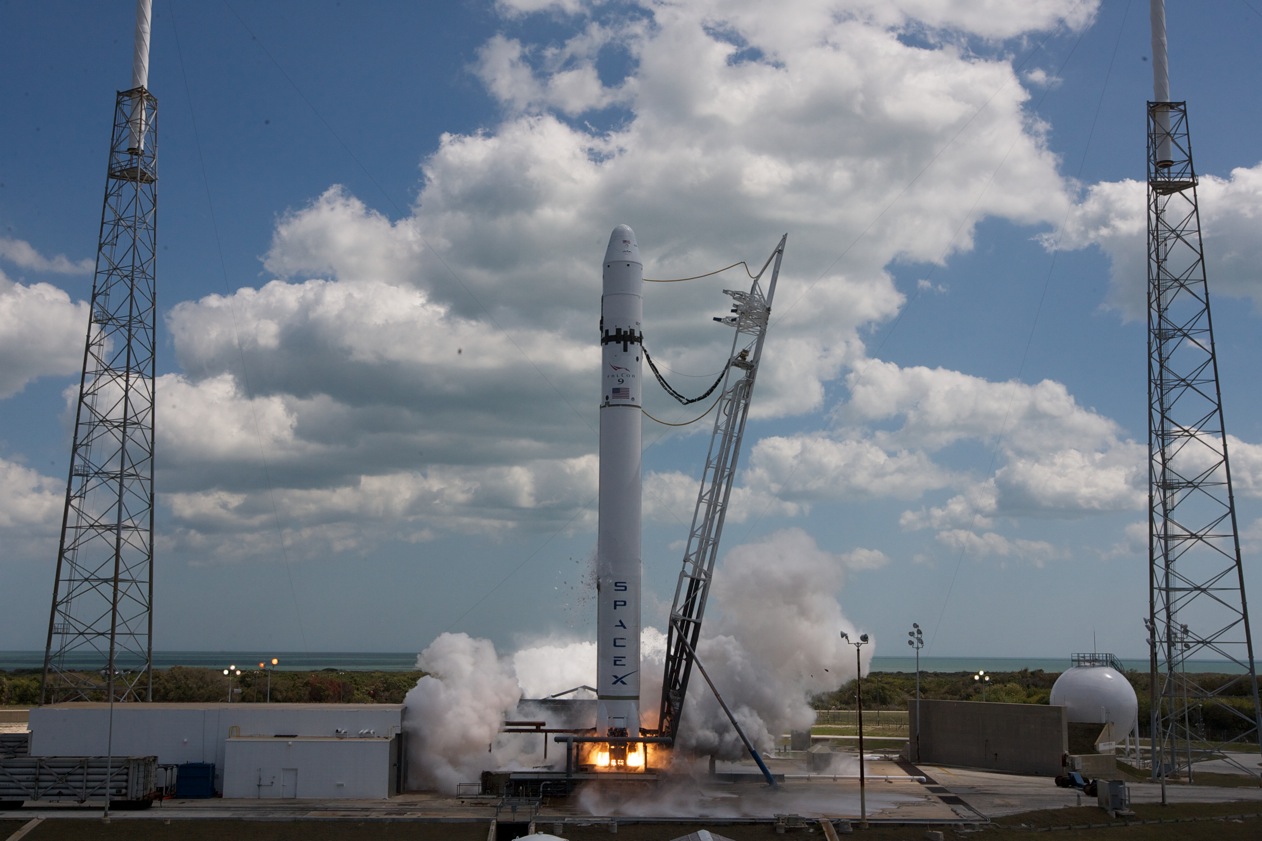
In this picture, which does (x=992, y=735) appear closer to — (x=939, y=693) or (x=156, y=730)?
(x=156, y=730)

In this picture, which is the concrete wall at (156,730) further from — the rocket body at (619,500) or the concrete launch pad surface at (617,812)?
the rocket body at (619,500)

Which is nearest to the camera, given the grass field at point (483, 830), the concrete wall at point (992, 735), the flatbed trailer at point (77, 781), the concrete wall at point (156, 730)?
the grass field at point (483, 830)

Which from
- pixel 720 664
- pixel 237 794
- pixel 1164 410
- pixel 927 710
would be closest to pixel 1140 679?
pixel 927 710

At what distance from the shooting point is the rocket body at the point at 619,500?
37500mm

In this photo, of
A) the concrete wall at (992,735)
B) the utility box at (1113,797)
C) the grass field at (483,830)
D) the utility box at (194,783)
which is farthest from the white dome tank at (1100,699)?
the utility box at (194,783)

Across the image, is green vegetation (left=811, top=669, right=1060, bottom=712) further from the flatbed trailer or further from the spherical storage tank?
the flatbed trailer

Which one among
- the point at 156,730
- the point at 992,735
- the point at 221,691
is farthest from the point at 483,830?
the point at 221,691

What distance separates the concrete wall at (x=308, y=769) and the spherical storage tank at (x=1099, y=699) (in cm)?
3077

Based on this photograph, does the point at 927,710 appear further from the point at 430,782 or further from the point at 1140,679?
the point at 1140,679

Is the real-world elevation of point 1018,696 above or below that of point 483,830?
below

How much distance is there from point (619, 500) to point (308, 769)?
13939 millimetres

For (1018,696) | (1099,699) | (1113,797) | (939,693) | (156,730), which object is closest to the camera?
(1113,797)

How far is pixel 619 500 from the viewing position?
38469 mm

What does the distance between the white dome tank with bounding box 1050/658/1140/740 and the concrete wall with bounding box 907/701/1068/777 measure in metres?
3.93
